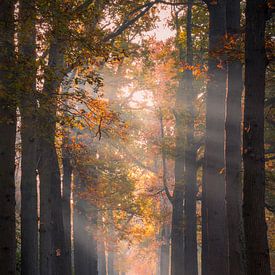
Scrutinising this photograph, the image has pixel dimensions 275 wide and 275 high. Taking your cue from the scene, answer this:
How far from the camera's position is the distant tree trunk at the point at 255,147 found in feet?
25.6

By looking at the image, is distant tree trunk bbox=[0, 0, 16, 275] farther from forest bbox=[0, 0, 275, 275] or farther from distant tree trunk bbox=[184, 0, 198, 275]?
distant tree trunk bbox=[184, 0, 198, 275]

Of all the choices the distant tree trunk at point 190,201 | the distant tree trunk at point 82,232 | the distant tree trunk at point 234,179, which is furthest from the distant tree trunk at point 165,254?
the distant tree trunk at point 234,179

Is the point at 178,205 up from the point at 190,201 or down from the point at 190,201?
down

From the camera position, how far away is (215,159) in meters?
13.3

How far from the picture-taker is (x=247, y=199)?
798cm

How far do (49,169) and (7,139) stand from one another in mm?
4048

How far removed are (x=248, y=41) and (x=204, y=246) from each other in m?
11.2

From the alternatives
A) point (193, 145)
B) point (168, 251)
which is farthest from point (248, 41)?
point (168, 251)

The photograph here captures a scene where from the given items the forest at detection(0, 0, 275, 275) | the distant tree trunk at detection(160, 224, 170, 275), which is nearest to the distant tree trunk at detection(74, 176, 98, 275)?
the forest at detection(0, 0, 275, 275)

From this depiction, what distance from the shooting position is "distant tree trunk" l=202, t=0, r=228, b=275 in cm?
1303

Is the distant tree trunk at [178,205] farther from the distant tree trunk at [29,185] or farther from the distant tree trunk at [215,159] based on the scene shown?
the distant tree trunk at [29,185]

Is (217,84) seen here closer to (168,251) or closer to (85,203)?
(85,203)


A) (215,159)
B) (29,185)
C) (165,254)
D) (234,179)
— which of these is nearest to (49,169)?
(29,185)

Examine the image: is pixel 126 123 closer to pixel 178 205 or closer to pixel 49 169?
pixel 49 169
